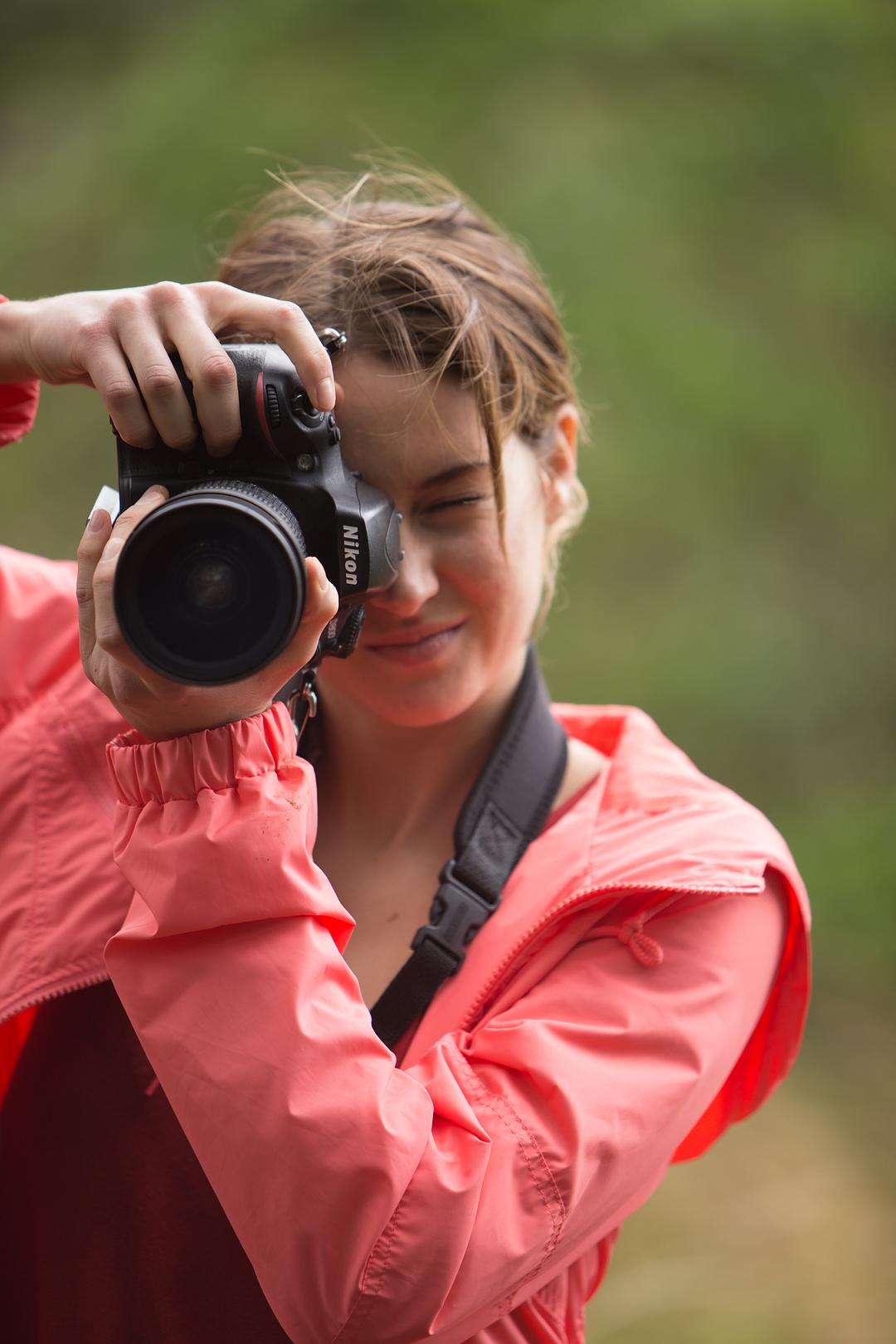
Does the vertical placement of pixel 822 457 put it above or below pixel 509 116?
→ below

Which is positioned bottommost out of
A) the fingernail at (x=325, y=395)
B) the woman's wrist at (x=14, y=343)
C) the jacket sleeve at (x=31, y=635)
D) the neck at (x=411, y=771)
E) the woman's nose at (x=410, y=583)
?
the neck at (x=411, y=771)

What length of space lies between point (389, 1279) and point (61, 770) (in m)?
0.51

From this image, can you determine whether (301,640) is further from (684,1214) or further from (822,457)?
(822,457)

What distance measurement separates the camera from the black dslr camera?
32.9 inches

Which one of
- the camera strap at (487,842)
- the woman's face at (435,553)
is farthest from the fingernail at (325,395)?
the camera strap at (487,842)

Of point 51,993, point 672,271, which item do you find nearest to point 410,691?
point 51,993

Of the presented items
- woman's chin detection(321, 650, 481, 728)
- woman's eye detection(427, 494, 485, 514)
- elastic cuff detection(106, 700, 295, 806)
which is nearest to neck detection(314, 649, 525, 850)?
woman's chin detection(321, 650, 481, 728)

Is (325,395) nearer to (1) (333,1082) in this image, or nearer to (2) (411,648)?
(2) (411,648)

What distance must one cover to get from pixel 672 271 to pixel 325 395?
287 cm

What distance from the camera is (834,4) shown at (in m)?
3.53

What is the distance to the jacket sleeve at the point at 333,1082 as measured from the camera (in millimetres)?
819

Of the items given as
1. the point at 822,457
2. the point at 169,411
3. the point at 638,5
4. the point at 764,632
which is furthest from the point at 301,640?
the point at 638,5

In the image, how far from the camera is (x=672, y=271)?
3.56 metres

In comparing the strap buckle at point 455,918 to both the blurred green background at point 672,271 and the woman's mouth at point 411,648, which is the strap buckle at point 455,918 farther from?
the blurred green background at point 672,271
